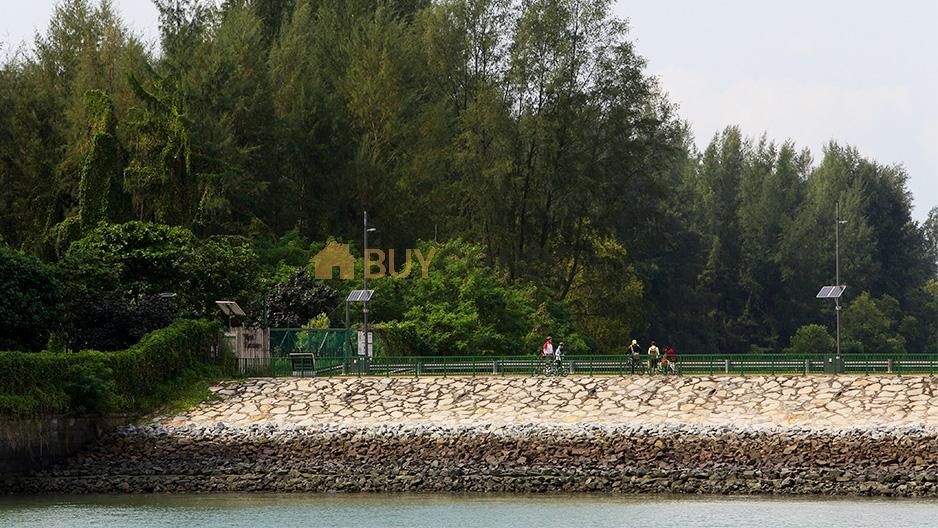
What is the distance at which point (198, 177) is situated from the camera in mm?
76188

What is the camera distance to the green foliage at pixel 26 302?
56188mm

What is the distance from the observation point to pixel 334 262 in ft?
260

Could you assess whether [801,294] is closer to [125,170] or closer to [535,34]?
[535,34]

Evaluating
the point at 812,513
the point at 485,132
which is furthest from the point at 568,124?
the point at 812,513

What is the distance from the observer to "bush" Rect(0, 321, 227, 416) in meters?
50.5

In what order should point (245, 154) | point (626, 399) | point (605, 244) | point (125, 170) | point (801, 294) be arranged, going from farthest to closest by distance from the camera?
point (801, 294)
point (605, 244)
point (245, 154)
point (125, 170)
point (626, 399)

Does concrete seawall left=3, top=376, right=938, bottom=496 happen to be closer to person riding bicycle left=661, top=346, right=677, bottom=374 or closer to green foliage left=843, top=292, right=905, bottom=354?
person riding bicycle left=661, top=346, right=677, bottom=374

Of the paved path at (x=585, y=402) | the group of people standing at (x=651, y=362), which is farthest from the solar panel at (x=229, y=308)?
the group of people standing at (x=651, y=362)

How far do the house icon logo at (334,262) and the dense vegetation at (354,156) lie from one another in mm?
939

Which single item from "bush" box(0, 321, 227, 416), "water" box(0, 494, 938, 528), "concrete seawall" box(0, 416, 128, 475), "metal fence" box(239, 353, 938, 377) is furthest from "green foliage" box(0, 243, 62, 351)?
"water" box(0, 494, 938, 528)

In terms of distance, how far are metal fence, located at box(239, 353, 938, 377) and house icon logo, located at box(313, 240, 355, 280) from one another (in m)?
16.8

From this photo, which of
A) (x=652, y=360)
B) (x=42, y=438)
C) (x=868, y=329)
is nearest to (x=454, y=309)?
(x=652, y=360)

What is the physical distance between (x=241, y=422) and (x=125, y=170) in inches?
902

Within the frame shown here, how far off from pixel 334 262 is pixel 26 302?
24042 mm
